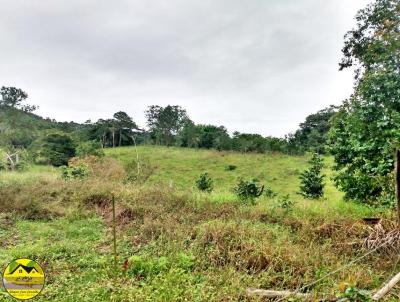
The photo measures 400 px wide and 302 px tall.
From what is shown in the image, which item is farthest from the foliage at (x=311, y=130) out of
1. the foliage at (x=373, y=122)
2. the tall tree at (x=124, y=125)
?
the foliage at (x=373, y=122)

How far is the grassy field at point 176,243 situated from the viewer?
4754 mm

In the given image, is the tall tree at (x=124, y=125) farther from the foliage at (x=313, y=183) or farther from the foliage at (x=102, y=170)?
the foliage at (x=313, y=183)

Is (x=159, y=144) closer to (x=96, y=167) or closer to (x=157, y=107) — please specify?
(x=157, y=107)

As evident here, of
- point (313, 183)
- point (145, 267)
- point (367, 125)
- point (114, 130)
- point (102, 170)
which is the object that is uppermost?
point (114, 130)

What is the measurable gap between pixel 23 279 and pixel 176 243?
12.1 feet

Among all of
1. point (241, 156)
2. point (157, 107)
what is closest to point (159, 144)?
point (157, 107)

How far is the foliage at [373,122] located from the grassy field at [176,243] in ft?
3.76

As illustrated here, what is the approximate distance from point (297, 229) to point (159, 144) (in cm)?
4355

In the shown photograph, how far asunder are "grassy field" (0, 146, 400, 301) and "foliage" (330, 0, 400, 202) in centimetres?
114

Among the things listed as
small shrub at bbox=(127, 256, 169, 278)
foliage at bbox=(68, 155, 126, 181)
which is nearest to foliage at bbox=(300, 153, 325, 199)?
foliage at bbox=(68, 155, 126, 181)

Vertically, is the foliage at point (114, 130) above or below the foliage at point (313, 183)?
above

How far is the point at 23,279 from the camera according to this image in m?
2.74

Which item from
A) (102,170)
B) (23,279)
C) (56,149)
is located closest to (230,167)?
(102,170)

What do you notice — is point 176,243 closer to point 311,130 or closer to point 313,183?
point 313,183
